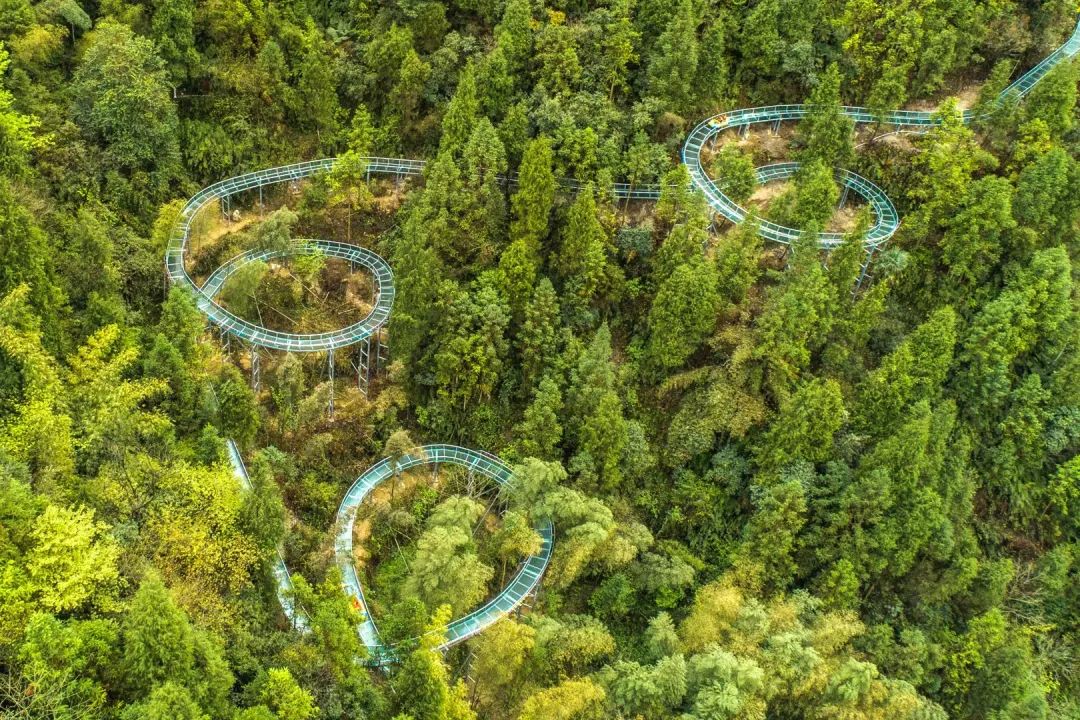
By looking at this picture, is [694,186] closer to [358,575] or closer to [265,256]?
[265,256]

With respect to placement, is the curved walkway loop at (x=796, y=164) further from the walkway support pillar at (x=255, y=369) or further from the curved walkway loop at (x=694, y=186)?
the walkway support pillar at (x=255, y=369)

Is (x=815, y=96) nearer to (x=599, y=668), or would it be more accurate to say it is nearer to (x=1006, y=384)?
(x=1006, y=384)

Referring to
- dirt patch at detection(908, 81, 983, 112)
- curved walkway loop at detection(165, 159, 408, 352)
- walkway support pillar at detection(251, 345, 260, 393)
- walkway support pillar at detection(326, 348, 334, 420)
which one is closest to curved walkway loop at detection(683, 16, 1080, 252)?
dirt patch at detection(908, 81, 983, 112)

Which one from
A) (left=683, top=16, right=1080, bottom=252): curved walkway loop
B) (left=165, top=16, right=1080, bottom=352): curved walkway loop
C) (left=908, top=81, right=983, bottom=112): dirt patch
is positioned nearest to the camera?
(left=165, top=16, right=1080, bottom=352): curved walkway loop

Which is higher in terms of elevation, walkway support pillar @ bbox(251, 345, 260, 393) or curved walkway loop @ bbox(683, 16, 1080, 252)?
curved walkway loop @ bbox(683, 16, 1080, 252)

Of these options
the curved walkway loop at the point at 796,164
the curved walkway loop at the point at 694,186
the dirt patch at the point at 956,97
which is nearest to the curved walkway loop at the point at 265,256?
the curved walkway loop at the point at 694,186

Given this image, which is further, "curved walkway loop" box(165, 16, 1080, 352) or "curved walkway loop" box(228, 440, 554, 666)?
"curved walkway loop" box(165, 16, 1080, 352)

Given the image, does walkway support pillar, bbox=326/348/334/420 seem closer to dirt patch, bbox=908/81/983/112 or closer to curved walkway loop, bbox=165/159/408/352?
curved walkway loop, bbox=165/159/408/352

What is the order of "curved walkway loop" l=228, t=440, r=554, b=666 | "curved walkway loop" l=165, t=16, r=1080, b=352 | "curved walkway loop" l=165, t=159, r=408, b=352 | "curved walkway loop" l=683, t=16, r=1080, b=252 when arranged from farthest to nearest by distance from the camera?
"curved walkway loop" l=683, t=16, r=1080, b=252, "curved walkway loop" l=165, t=16, r=1080, b=352, "curved walkway loop" l=165, t=159, r=408, b=352, "curved walkway loop" l=228, t=440, r=554, b=666
